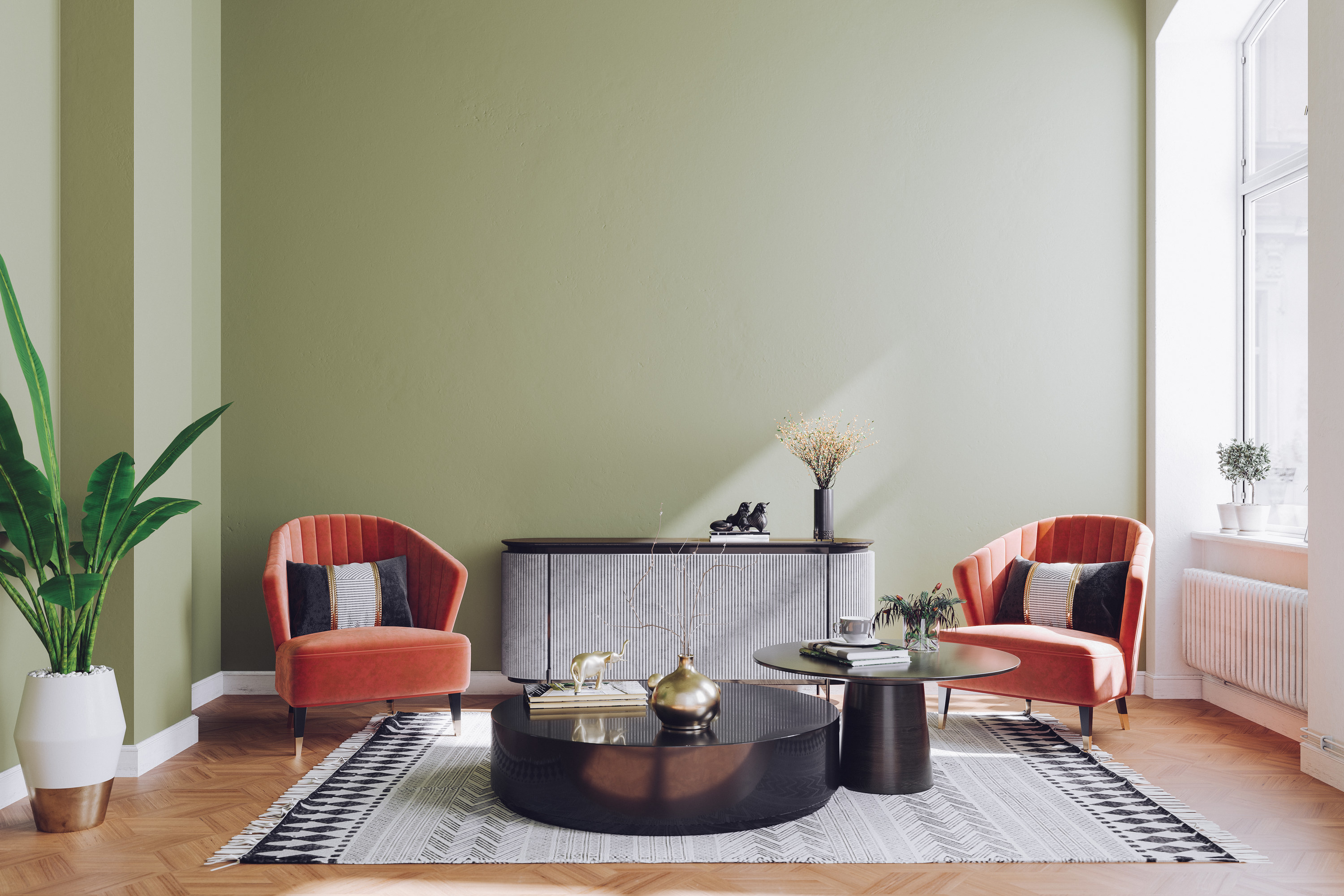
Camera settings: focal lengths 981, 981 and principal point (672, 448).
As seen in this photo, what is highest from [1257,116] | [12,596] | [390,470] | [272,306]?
[1257,116]

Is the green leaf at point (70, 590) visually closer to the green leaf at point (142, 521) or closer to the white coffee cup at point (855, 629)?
the green leaf at point (142, 521)

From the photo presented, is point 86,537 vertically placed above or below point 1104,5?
below

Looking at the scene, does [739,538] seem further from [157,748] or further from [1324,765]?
[157,748]

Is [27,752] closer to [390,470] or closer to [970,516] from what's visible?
[390,470]

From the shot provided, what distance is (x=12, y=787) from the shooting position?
331cm

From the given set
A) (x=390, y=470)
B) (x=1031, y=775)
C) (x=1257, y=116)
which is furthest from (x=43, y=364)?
(x=1257, y=116)

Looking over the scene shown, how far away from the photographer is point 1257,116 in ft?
16.6

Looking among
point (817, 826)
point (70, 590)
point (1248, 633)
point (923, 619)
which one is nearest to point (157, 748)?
point (70, 590)

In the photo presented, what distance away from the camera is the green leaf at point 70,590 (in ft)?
9.54

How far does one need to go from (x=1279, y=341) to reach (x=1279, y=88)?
1.26 metres

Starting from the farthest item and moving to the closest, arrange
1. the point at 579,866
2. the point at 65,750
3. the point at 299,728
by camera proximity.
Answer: the point at 299,728
the point at 65,750
the point at 579,866

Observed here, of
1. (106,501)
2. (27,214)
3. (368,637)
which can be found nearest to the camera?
(106,501)

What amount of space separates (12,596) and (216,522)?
2.03m

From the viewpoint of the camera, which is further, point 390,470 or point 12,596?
point 390,470
